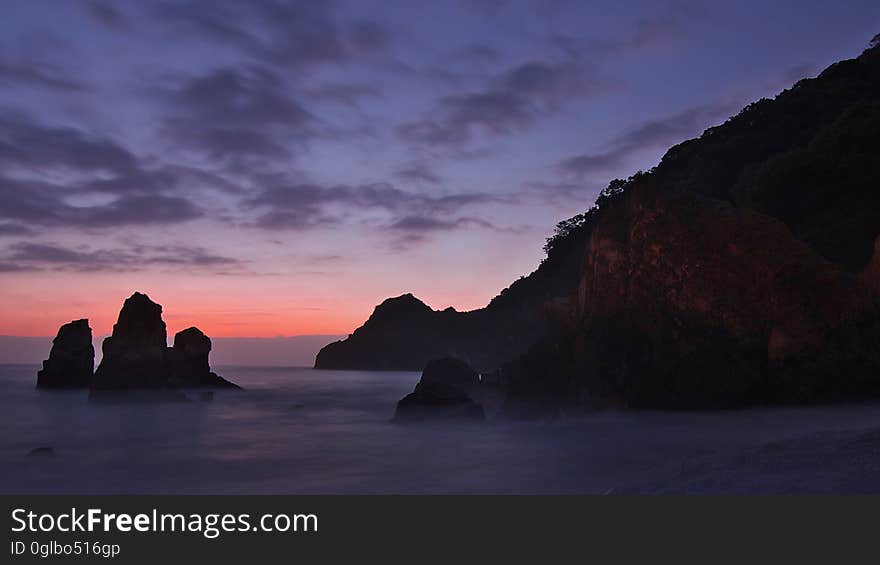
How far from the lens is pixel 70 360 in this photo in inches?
2170

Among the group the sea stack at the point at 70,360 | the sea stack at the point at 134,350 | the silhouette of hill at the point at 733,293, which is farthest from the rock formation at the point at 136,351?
the silhouette of hill at the point at 733,293

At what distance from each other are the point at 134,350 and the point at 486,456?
1632 inches

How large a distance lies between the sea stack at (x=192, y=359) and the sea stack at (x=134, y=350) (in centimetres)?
873

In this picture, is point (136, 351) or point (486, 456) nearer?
point (486, 456)

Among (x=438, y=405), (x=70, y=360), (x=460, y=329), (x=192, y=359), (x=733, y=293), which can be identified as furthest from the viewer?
(x=460, y=329)

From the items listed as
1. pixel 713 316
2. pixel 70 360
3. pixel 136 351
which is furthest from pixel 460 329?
pixel 713 316

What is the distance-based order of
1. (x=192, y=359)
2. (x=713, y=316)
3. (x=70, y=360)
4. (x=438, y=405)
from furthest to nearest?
(x=192, y=359), (x=70, y=360), (x=438, y=405), (x=713, y=316)

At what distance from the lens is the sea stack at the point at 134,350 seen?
155 feet

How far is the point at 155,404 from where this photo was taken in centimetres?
4016

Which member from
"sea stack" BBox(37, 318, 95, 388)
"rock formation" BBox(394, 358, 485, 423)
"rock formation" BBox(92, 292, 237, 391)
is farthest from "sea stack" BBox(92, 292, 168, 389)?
"rock formation" BBox(394, 358, 485, 423)

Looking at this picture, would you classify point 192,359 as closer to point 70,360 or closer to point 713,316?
point 70,360

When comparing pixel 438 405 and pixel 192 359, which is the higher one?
pixel 192 359

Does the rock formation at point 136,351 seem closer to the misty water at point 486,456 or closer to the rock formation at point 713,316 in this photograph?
the misty water at point 486,456

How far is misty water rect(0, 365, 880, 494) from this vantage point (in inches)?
244
